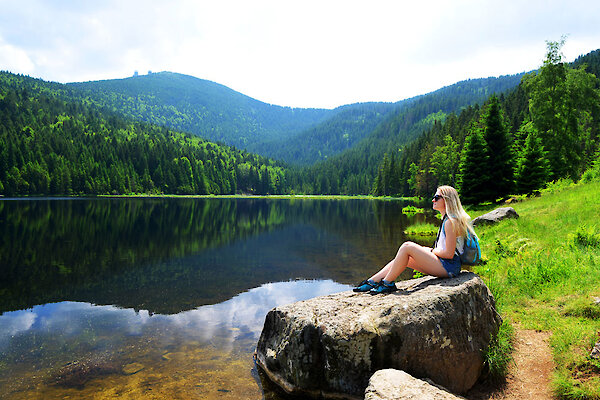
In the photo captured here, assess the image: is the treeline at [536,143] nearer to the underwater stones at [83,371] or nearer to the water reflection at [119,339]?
the water reflection at [119,339]

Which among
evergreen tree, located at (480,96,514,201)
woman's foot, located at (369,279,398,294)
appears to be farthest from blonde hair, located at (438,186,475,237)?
evergreen tree, located at (480,96,514,201)

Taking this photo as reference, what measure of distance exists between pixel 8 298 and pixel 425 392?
14.4 metres

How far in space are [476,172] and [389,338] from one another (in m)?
34.6

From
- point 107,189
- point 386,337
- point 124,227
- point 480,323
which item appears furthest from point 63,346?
point 107,189

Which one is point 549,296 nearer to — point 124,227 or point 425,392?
point 425,392

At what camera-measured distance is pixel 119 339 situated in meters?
9.12

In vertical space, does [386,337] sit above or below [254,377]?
above

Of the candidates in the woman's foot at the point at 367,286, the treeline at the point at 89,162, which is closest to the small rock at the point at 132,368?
the woman's foot at the point at 367,286

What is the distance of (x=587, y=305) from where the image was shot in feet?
21.2

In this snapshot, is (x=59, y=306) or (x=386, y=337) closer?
(x=386, y=337)

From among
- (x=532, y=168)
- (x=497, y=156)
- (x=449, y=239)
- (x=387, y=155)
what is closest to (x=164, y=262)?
(x=449, y=239)

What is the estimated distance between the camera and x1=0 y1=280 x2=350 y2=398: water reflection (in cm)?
731

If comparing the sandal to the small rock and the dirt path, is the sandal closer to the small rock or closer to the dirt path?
the dirt path

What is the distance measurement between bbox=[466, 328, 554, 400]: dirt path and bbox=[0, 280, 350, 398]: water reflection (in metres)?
4.25
